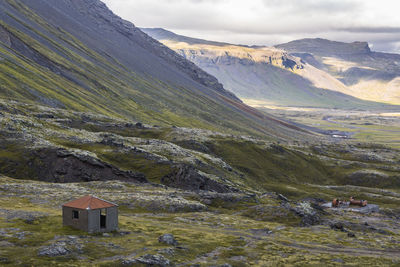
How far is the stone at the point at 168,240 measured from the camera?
59.0 meters

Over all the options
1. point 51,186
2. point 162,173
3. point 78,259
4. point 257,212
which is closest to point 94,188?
point 51,186

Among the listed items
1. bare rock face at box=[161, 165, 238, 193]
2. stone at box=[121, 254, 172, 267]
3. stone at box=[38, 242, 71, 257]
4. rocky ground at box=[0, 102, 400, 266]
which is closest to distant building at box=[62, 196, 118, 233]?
rocky ground at box=[0, 102, 400, 266]

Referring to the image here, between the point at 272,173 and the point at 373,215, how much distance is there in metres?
43.2

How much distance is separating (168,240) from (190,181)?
4929 centimetres

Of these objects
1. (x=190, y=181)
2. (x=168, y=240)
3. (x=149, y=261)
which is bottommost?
(x=190, y=181)

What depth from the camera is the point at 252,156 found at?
509 feet

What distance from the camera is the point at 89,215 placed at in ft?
194

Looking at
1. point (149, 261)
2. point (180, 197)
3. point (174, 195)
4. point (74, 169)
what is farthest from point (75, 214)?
point (74, 169)

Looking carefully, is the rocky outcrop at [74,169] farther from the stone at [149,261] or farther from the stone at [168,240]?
the stone at [149,261]

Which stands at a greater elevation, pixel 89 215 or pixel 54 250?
pixel 89 215

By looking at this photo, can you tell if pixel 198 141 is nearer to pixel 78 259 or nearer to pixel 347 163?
pixel 347 163

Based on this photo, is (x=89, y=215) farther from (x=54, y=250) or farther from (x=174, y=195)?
(x=174, y=195)

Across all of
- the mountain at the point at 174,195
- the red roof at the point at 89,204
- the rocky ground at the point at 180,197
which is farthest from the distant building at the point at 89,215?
the rocky ground at the point at 180,197

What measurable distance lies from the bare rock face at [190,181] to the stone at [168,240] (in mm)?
46879
